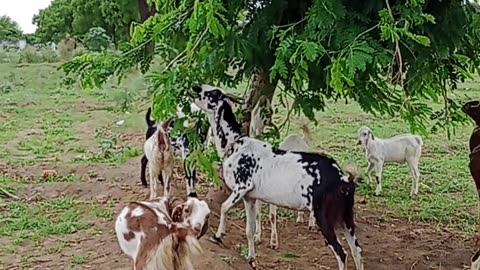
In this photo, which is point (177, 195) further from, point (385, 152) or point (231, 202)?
point (385, 152)

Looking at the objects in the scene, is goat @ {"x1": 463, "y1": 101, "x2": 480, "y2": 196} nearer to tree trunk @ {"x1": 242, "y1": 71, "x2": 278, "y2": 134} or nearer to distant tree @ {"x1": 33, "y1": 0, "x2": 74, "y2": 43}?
tree trunk @ {"x1": 242, "y1": 71, "x2": 278, "y2": 134}

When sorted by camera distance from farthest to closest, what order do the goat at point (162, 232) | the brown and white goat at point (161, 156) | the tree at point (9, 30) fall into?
the tree at point (9, 30) < the brown and white goat at point (161, 156) < the goat at point (162, 232)

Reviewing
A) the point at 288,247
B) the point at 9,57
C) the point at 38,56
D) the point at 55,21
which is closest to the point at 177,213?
the point at 288,247

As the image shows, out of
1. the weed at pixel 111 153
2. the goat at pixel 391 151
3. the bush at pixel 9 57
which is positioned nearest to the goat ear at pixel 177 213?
the goat at pixel 391 151

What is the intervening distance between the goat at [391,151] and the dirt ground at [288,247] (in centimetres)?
83

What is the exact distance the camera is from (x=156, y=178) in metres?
6.18

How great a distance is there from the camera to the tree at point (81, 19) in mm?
29322

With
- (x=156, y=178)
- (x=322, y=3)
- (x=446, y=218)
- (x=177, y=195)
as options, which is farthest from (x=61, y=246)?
(x=446, y=218)

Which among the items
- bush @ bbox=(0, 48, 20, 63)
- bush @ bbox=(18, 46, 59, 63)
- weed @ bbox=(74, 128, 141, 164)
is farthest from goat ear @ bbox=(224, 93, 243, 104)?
bush @ bbox=(0, 48, 20, 63)

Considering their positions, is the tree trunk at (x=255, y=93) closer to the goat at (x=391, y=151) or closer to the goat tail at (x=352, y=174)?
the goat tail at (x=352, y=174)

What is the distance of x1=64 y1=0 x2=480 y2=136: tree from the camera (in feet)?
11.5

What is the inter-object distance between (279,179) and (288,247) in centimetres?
120

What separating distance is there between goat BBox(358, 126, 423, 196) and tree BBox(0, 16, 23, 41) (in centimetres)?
3929

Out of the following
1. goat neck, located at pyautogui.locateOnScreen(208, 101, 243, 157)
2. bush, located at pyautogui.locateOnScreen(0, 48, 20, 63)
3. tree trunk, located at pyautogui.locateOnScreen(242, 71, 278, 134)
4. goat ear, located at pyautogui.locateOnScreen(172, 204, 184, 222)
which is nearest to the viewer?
goat ear, located at pyautogui.locateOnScreen(172, 204, 184, 222)
